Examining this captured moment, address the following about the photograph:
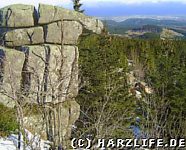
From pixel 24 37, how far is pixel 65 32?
1.78 meters

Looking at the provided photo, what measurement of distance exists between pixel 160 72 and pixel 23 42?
234 inches

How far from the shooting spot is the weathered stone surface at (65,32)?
18.0 metres

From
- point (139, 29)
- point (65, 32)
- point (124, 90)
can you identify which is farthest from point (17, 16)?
point (139, 29)

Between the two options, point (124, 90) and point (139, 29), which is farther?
point (139, 29)

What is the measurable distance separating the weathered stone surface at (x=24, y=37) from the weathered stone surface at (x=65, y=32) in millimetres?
346

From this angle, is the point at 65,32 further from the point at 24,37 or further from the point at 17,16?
the point at 17,16

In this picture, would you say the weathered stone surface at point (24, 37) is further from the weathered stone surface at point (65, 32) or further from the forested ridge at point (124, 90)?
the forested ridge at point (124, 90)

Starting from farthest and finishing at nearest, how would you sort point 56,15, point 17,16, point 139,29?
point 139,29, point 56,15, point 17,16

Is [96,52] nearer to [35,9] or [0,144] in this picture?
[35,9]

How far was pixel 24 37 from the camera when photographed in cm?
1798

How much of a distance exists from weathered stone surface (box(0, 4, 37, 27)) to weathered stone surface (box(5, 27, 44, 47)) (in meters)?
0.31

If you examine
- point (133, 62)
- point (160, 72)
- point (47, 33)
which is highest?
point (47, 33)

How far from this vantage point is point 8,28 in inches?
712

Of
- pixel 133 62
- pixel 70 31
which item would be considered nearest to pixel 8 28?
pixel 70 31
